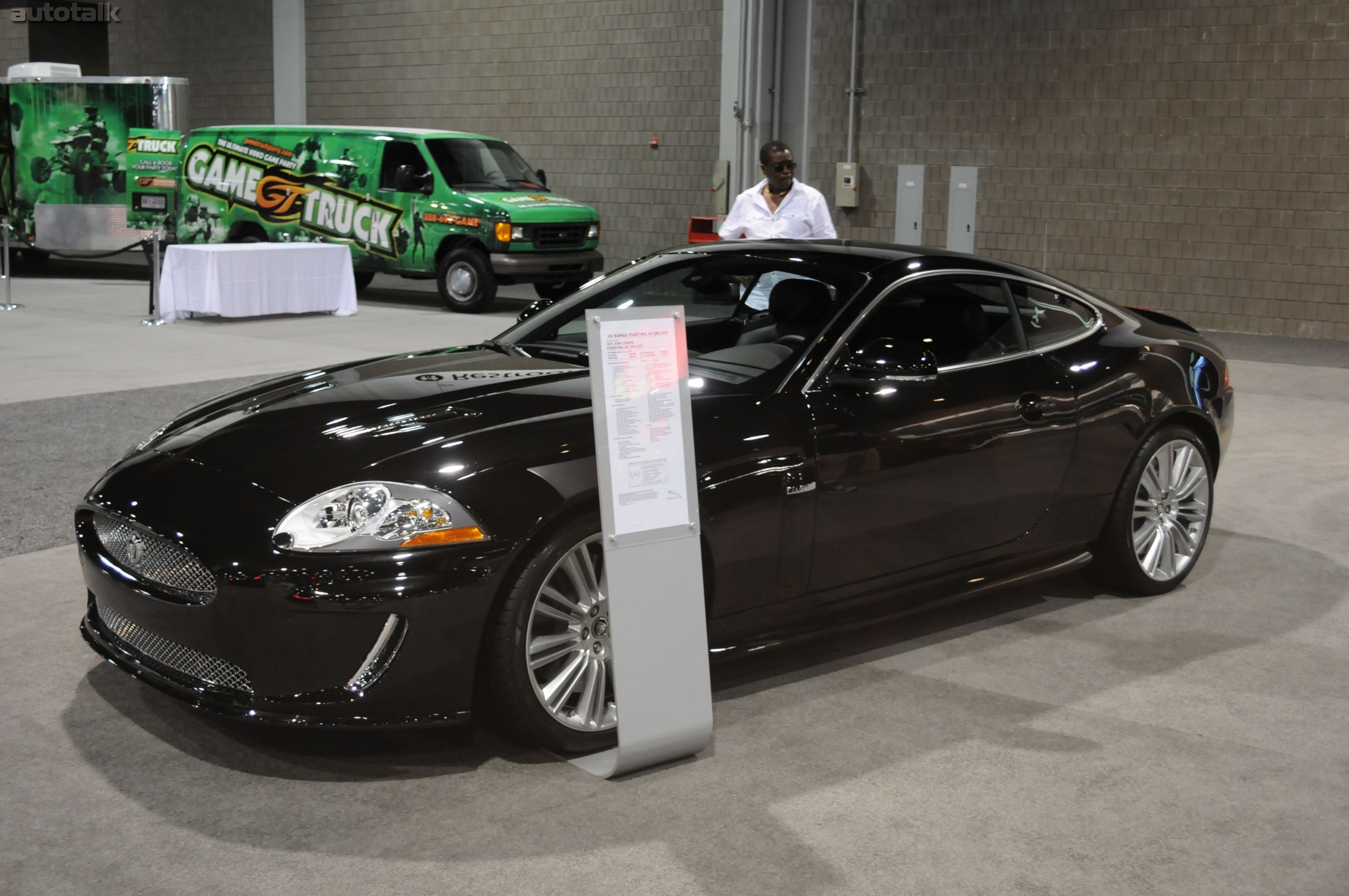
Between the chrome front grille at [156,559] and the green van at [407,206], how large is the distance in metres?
11.5

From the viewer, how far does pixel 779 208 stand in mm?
8594

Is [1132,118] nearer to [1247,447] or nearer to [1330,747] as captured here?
[1247,447]

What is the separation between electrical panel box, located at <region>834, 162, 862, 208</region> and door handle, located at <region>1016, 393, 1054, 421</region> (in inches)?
506

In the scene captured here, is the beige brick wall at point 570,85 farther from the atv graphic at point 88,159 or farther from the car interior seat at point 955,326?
the car interior seat at point 955,326

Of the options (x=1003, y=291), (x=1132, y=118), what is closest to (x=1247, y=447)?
(x=1003, y=291)

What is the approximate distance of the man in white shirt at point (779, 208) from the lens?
854cm

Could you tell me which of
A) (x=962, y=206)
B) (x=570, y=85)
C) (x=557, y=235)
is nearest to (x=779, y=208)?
(x=557, y=235)

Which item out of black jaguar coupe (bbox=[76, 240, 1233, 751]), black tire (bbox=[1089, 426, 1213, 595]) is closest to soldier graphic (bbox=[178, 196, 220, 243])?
black jaguar coupe (bbox=[76, 240, 1233, 751])

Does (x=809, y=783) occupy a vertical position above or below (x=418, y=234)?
below

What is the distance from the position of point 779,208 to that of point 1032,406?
13.3 feet

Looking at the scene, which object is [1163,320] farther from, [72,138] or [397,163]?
[72,138]

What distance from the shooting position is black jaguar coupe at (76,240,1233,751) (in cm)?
343

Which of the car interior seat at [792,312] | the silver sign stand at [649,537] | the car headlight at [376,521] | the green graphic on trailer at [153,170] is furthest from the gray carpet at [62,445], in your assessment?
the green graphic on trailer at [153,170]
